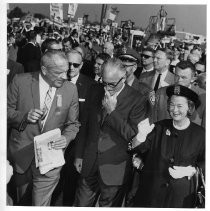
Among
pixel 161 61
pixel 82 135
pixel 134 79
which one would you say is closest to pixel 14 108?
pixel 82 135

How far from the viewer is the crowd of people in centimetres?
345

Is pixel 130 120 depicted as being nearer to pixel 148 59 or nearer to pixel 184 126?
pixel 184 126

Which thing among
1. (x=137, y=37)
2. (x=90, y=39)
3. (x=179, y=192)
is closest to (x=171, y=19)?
(x=137, y=37)

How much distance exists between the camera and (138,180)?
368 centimetres

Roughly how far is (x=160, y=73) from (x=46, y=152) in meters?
1.30

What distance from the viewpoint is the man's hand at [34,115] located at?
354 centimetres

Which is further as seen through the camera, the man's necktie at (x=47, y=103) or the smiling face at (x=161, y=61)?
the smiling face at (x=161, y=61)

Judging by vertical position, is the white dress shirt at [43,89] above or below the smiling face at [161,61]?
below

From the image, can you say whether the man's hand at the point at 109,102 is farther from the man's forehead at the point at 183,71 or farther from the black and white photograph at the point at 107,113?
the man's forehead at the point at 183,71

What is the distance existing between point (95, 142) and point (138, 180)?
552 millimetres

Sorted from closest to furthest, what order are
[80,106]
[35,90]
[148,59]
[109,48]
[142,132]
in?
1. [142,132]
2. [35,90]
3. [80,106]
4. [148,59]
5. [109,48]

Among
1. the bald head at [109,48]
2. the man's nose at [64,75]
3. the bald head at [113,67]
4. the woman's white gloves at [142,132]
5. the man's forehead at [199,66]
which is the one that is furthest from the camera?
the bald head at [109,48]

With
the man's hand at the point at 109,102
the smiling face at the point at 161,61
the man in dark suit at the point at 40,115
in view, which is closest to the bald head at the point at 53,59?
the man in dark suit at the point at 40,115

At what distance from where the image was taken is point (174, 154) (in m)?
3.49
